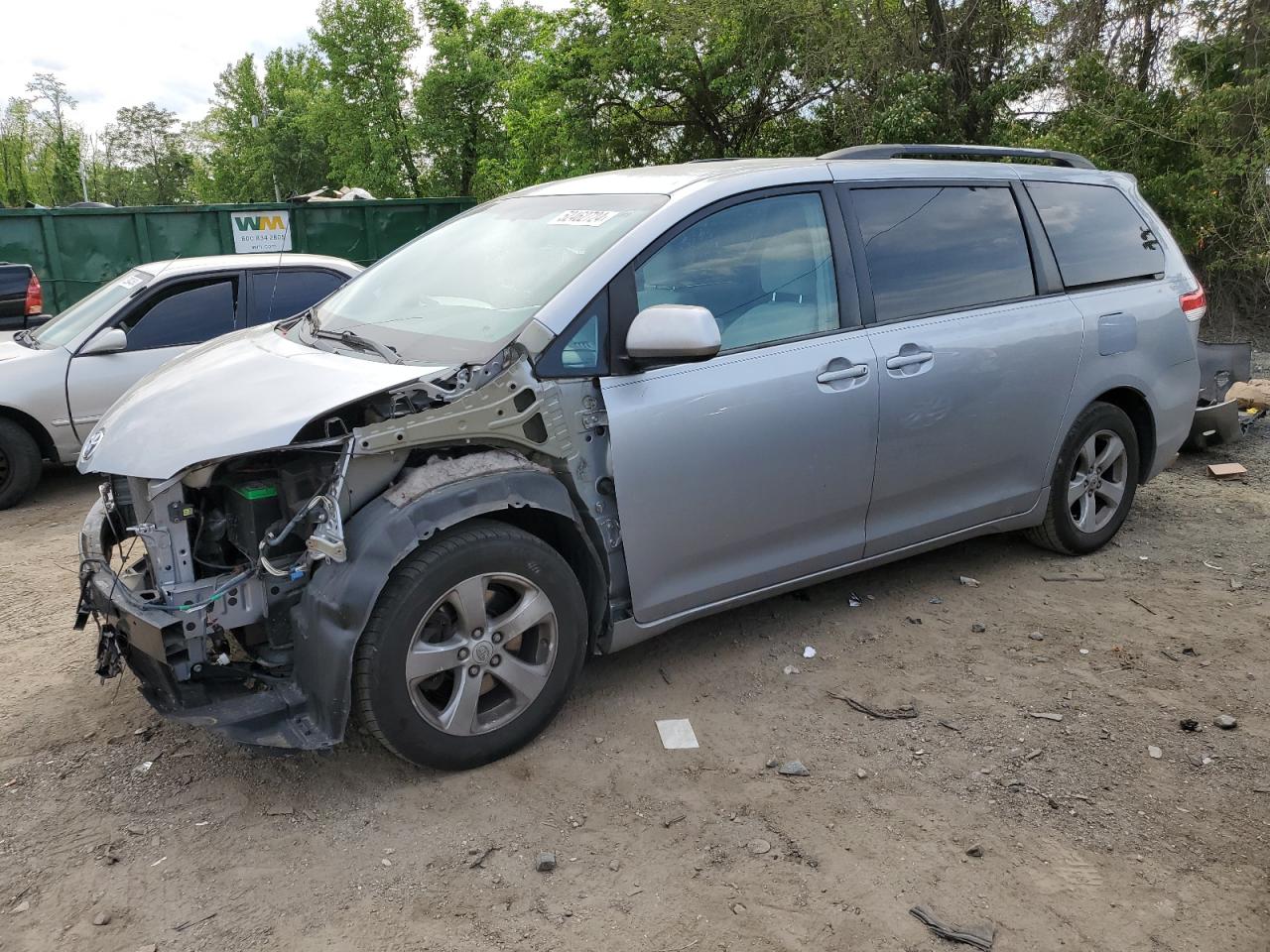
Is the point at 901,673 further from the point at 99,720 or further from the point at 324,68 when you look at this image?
the point at 324,68

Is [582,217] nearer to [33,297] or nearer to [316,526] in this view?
[316,526]

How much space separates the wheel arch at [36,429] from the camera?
6.34 m

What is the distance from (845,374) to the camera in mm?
3766

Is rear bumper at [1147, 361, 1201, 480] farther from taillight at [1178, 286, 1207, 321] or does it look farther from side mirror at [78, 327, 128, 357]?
side mirror at [78, 327, 128, 357]

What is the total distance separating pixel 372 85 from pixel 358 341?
3653cm

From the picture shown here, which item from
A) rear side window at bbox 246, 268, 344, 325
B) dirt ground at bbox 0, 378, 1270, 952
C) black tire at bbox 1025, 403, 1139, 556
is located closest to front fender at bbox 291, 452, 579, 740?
dirt ground at bbox 0, 378, 1270, 952

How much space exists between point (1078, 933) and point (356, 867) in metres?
1.94

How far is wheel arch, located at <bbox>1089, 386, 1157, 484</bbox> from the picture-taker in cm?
488

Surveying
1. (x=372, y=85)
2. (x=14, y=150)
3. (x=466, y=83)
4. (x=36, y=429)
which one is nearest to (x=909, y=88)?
(x=36, y=429)

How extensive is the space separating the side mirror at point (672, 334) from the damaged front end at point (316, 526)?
24 cm

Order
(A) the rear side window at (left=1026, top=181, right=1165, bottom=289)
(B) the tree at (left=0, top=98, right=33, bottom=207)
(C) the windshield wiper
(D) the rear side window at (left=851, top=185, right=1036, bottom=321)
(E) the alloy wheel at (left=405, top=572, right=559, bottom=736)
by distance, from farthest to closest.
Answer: (B) the tree at (left=0, top=98, right=33, bottom=207)
(A) the rear side window at (left=1026, top=181, right=1165, bottom=289)
(D) the rear side window at (left=851, top=185, right=1036, bottom=321)
(C) the windshield wiper
(E) the alloy wheel at (left=405, top=572, right=559, bottom=736)

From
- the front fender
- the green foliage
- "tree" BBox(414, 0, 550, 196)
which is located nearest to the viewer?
the front fender

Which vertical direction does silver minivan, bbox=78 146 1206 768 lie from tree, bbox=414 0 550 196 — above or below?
below

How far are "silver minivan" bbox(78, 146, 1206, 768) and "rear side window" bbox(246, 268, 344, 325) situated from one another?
265 centimetres
